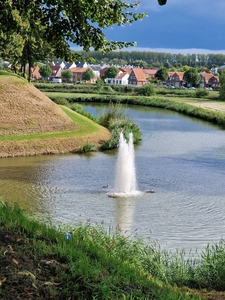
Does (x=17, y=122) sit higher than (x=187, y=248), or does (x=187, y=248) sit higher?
(x=17, y=122)

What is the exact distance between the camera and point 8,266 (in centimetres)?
655

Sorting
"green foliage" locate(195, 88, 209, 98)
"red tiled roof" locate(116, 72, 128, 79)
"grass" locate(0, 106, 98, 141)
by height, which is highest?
"red tiled roof" locate(116, 72, 128, 79)

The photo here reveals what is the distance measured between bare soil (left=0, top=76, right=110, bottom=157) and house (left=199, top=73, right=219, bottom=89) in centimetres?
12266

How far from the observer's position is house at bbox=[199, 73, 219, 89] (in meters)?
158

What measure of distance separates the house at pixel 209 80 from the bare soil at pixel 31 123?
402ft

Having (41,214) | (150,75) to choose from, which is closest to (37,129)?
(41,214)

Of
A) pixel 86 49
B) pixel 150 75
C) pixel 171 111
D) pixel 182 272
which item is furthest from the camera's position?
pixel 150 75

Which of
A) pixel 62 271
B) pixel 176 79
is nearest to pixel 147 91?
pixel 176 79

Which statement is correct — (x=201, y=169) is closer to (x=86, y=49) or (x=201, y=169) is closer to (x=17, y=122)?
(x=17, y=122)

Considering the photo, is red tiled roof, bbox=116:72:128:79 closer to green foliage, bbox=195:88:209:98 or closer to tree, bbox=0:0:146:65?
green foliage, bbox=195:88:209:98

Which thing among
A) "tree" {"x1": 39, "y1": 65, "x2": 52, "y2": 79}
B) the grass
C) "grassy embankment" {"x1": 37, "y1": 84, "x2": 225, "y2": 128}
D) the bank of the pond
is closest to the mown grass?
the grass

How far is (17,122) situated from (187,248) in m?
24.7

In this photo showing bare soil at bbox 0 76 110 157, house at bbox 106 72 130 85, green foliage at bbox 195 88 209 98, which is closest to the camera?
bare soil at bbox 0 76 110 157

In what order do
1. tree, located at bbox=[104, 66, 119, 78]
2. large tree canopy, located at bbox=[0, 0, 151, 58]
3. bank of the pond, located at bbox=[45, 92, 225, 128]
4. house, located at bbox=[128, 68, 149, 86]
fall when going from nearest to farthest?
large tree canopy, located at bbox=[0, 0, 151, 58] → bank of the pond, located at bbox=[45, 92, 225, 128] → tree, located at bbox=[104, 66, 119, 78] → house, located at bbox=[128, 68, 149, 86]
